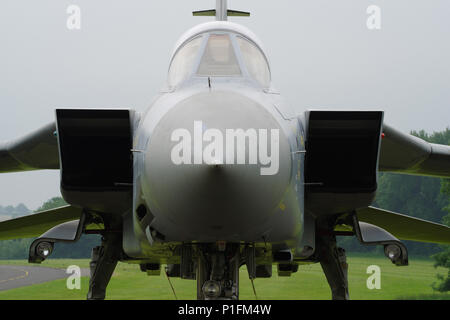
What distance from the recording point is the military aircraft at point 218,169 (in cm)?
292

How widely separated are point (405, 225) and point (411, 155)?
1.35 m

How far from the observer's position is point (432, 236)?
756cm

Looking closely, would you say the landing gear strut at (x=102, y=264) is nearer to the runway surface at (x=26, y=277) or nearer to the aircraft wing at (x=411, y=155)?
the aircraft wing at (x=411, y=155)

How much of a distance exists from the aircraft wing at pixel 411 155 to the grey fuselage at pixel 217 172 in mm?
2742

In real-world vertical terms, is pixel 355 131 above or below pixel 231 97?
below

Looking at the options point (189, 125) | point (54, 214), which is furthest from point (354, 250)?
point (189, 125)

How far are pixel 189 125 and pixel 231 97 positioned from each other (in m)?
0.42

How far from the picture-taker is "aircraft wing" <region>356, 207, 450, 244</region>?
23.1 feet

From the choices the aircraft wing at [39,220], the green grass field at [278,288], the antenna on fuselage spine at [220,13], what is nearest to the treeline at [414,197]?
the green grass field at [278,288]

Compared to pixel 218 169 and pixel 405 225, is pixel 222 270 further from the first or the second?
pixel 405 225

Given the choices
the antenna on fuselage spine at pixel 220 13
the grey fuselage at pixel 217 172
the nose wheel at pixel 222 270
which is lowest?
the nose wheel at pixel 222 270

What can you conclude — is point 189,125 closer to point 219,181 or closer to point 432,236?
point 219,181

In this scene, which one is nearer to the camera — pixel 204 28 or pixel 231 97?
pixel 231 97
